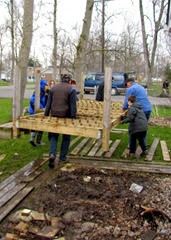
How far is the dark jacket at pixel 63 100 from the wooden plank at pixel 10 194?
1.68 m

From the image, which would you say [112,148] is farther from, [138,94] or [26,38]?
[26,38]

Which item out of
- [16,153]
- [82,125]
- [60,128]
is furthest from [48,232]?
[16,153]

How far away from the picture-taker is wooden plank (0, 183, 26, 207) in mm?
4334

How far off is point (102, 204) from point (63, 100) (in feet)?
7.78

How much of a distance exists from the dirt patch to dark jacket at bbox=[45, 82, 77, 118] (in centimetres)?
116

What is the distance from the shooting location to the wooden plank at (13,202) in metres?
3.96

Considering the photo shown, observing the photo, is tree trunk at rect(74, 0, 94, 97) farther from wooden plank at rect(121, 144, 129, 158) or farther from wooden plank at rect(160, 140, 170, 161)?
wooden plank at rect(121, 144, 129, 158)

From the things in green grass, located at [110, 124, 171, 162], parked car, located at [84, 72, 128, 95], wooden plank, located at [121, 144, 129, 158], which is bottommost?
wooden plank, located at [121, 144, 129, 158]

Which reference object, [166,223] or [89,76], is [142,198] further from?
[89,76]

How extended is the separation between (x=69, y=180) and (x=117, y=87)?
22830 mm

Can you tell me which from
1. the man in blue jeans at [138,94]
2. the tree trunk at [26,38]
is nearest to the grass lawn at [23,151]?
the man in blue jeans at [138,94]

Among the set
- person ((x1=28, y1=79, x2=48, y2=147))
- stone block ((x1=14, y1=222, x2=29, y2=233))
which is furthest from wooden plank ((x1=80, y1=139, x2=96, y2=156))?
stone block ((x1=14, y1=222, x2=29, y2=233))

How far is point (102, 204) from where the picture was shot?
14.1 feet

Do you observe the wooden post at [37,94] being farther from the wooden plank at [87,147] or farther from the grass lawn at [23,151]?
the wooden plank at [87,147]
